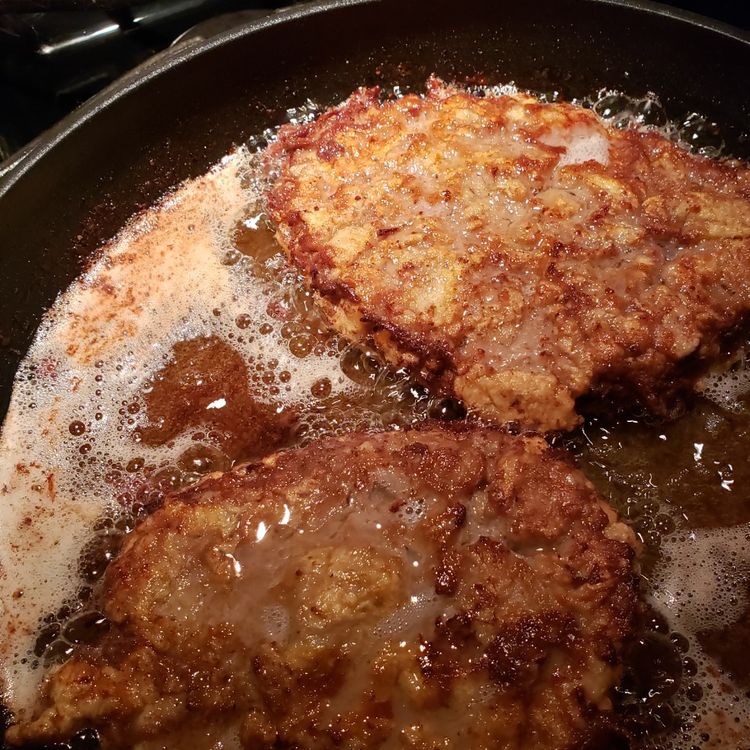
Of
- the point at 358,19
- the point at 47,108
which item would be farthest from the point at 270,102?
the point at 47,108

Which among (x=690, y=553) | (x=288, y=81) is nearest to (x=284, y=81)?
(x=288, y=81)

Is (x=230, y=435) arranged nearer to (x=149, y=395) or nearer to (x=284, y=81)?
(x=149, y=395)

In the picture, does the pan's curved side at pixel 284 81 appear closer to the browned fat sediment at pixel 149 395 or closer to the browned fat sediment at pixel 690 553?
the browned fat sediment at pixel 149 395

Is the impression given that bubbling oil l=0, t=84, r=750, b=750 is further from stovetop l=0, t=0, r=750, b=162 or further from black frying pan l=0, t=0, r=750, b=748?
stovetop l=0, t=0, r=750, b=162

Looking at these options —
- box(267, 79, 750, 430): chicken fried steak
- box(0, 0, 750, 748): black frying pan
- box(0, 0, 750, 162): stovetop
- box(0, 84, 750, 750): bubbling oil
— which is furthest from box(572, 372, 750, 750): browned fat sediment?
box(0, 0, 750, 162): stovetop

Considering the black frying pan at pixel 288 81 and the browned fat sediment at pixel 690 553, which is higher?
the black frying pan at pixel 288 81

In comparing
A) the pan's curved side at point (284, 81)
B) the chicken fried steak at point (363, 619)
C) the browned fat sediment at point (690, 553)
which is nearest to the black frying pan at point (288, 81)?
the pan's curved side at point (284, 81)
